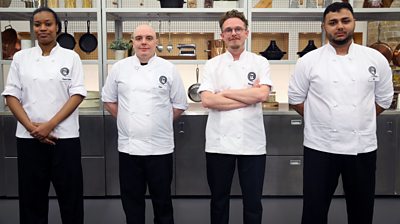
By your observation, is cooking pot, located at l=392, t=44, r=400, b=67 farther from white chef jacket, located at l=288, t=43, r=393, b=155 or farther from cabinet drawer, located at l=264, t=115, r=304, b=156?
white chef jacket, located at l=288, t=43, r=393, b=155

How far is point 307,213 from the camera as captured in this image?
82.9 inches

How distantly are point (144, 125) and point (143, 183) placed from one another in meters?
0.33

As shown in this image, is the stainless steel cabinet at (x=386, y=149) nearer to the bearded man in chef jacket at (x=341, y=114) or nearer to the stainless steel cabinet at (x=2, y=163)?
the bearded man in chef jacket at (x=341, y=114)

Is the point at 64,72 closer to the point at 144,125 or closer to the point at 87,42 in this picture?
the point at 144,125

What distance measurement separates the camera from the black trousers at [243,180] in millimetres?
2133

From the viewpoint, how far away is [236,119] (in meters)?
2.12

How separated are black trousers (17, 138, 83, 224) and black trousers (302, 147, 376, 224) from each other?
126 cm

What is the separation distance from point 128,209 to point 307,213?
98 cm

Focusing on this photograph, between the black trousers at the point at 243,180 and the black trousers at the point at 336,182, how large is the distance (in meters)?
0.25

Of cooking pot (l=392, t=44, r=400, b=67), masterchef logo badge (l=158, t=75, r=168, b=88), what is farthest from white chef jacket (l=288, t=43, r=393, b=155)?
cooking pot (l=392, t=44, r=400, b=67)

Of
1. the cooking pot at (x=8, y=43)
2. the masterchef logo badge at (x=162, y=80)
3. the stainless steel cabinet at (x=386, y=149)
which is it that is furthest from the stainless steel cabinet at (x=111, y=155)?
the stainless steel cabinet at (x=386, y=149)

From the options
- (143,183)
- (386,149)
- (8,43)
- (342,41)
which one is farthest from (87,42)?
(386,149)

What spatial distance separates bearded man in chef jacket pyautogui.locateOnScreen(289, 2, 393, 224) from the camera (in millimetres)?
1957

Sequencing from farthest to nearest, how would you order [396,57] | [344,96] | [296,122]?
[396,57] → [296,122] → [344,96]
